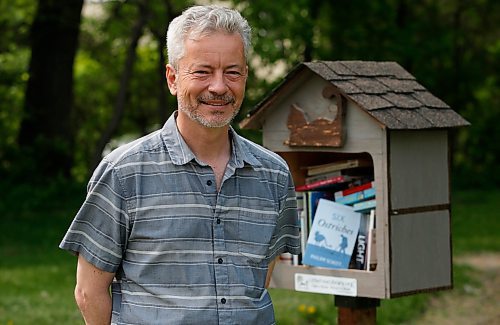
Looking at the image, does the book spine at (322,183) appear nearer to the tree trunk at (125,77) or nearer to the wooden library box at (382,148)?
the wooden library box at (382,148)

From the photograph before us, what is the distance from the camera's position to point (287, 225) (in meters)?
3.55

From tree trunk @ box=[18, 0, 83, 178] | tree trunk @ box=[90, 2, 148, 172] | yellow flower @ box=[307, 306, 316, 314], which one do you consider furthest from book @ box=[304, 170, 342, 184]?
tree trunk @ box=[18, 0, 83, 178]

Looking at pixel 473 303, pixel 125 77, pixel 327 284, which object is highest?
pixel 125 77

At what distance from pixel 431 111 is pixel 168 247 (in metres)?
2.42

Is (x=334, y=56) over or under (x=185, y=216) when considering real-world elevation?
over

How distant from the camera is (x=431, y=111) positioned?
5266mm

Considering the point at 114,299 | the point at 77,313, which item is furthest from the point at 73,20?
the point at 114,299

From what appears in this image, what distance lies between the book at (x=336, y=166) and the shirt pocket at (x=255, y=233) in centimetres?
198

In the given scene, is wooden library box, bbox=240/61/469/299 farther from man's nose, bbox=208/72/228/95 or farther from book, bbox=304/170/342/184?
man's nose, bbox=208/72/228/95

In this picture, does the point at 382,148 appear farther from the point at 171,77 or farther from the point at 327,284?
the point at 171,77

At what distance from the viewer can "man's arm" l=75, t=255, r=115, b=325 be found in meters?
3.23

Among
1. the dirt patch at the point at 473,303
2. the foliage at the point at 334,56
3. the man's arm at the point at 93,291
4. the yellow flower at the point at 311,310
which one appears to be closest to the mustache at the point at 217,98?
the man's arm at the point at 93,291

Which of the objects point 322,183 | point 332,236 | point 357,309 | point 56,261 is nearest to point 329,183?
point 322,183

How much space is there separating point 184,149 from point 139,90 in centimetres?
1810
